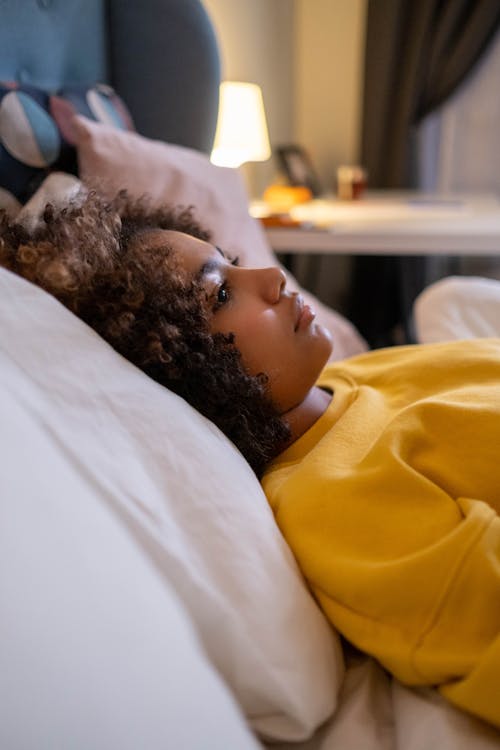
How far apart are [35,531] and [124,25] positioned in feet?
4.14

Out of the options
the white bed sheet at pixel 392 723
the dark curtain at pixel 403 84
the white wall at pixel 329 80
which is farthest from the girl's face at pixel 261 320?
the white wall at pixel 329 80

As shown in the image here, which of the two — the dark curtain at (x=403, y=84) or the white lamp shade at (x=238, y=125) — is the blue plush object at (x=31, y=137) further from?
the dark curtain at (x=403, y=84)

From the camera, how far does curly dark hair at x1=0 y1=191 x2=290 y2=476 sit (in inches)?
23.7

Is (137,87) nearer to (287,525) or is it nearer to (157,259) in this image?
(157,259)

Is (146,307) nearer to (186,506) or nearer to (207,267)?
(207,267)

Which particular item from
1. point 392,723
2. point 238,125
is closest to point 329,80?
point 238,125

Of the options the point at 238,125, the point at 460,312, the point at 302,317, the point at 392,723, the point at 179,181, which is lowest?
the point at 392,723

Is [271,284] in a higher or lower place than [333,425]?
higher

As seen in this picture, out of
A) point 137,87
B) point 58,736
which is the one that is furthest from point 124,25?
point 58,736

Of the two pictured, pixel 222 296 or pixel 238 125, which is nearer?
pixel 222 296

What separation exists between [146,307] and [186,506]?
240 millimetres

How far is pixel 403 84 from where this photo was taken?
2.46 metres

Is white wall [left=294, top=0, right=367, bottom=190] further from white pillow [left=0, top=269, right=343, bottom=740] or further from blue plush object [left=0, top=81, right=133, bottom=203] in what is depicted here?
white pillow [left=0, top=269, right=343, bottom=740]

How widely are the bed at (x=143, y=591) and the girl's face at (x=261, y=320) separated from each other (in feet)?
0.49
